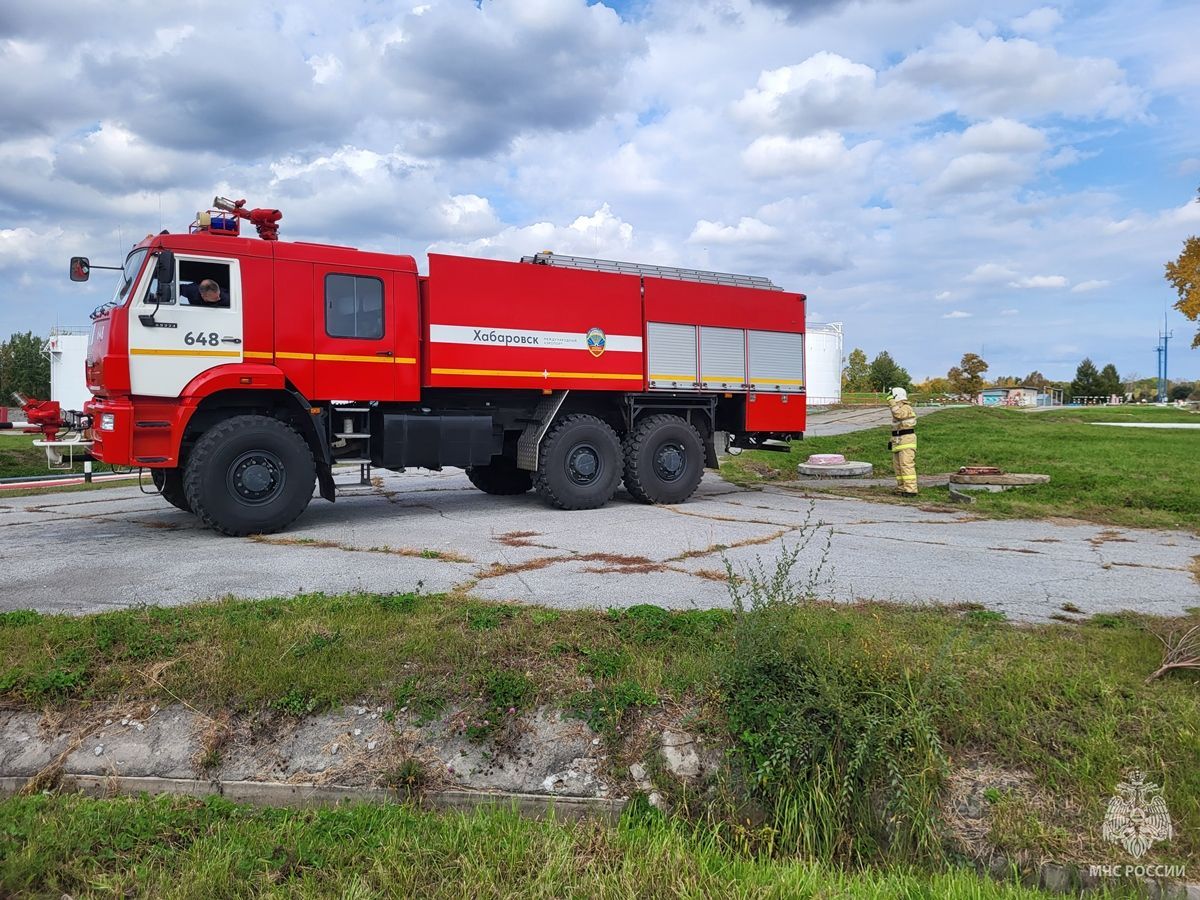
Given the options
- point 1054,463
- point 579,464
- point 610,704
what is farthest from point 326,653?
point 1054,463

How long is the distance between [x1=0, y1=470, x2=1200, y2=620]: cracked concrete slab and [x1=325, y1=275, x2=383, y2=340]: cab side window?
186 centimetres

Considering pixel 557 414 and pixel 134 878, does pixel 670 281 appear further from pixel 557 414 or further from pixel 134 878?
pixel 134 878

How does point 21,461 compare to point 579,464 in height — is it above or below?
below

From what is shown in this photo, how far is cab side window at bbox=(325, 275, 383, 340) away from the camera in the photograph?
29.7ft

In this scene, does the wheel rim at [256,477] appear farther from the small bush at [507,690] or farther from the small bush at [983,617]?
the small bush at [983,617]

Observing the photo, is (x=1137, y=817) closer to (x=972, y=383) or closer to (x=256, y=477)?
(x=256, y=477)

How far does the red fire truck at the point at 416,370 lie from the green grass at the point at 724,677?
3526 mm

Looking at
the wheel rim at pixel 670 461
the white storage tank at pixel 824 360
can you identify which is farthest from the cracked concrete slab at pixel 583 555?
the white storage tank at pixel 824 360

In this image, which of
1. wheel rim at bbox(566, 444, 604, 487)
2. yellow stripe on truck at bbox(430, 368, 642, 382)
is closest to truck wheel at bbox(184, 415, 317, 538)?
yellow stripe on truck at bbox(430, 368, 642, 382)

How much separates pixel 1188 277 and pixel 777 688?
29.2 m

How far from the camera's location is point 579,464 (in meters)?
10.9

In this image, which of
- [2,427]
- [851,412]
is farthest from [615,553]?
[2,427]

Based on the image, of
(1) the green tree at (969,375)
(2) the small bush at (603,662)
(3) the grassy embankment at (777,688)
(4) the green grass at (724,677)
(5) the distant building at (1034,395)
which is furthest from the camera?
(5) the distant building at (1034,395)

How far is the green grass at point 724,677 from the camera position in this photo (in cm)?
388
